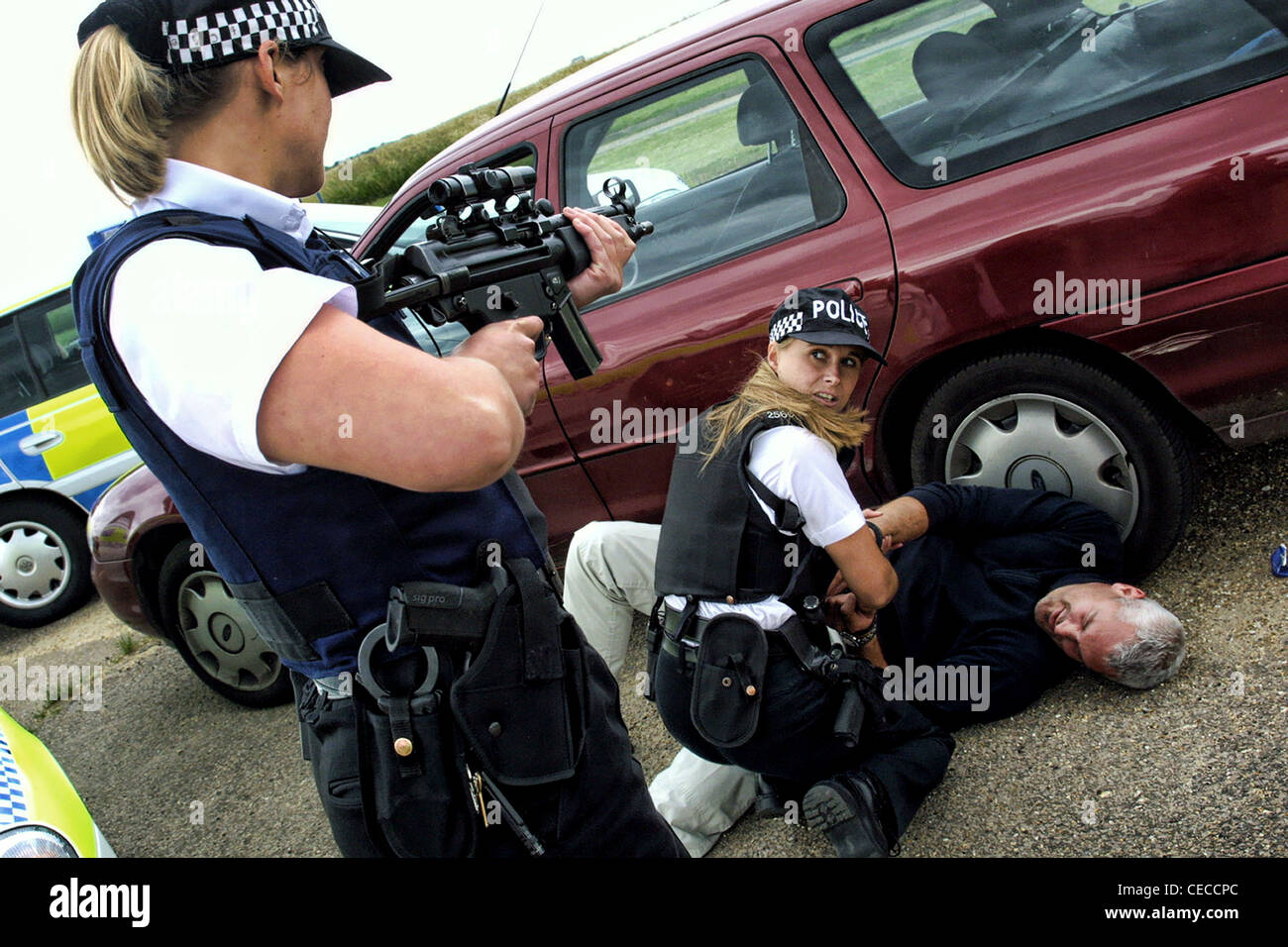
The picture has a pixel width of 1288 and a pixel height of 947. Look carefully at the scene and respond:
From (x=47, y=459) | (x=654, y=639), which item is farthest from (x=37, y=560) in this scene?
(x=654, y=639)

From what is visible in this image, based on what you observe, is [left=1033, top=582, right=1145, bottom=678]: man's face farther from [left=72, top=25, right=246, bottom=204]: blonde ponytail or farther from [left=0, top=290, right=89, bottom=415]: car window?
[left=0, top=290, right=89, bottom=415]: car window

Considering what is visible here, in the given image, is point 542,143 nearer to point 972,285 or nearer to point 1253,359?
point 972,285

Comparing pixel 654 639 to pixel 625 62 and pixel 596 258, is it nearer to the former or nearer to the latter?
pixel 596 258

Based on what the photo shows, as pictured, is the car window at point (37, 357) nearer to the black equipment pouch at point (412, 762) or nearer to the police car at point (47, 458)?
the police car at point (47, 458)

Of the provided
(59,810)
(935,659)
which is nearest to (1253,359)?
(935,659)

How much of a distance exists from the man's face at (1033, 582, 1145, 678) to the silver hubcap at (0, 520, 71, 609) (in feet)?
17.7

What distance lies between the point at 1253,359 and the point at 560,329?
1864 millimetres

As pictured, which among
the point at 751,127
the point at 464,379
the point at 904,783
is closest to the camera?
the point at 464,379

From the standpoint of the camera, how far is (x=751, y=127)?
3152 millimetres

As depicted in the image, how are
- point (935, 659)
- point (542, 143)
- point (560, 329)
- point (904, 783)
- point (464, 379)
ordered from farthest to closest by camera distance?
point (542, 143), point (935, 659), point (904, 783), point (560, 329), point (464, 379)

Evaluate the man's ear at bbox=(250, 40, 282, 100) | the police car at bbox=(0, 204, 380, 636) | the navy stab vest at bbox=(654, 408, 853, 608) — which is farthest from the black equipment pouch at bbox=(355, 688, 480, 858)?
the police car at bbox=(0, 204, 380, 636)

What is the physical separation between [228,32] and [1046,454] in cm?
231

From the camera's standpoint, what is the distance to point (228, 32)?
1235 mm

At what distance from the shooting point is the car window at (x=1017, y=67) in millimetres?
2654
